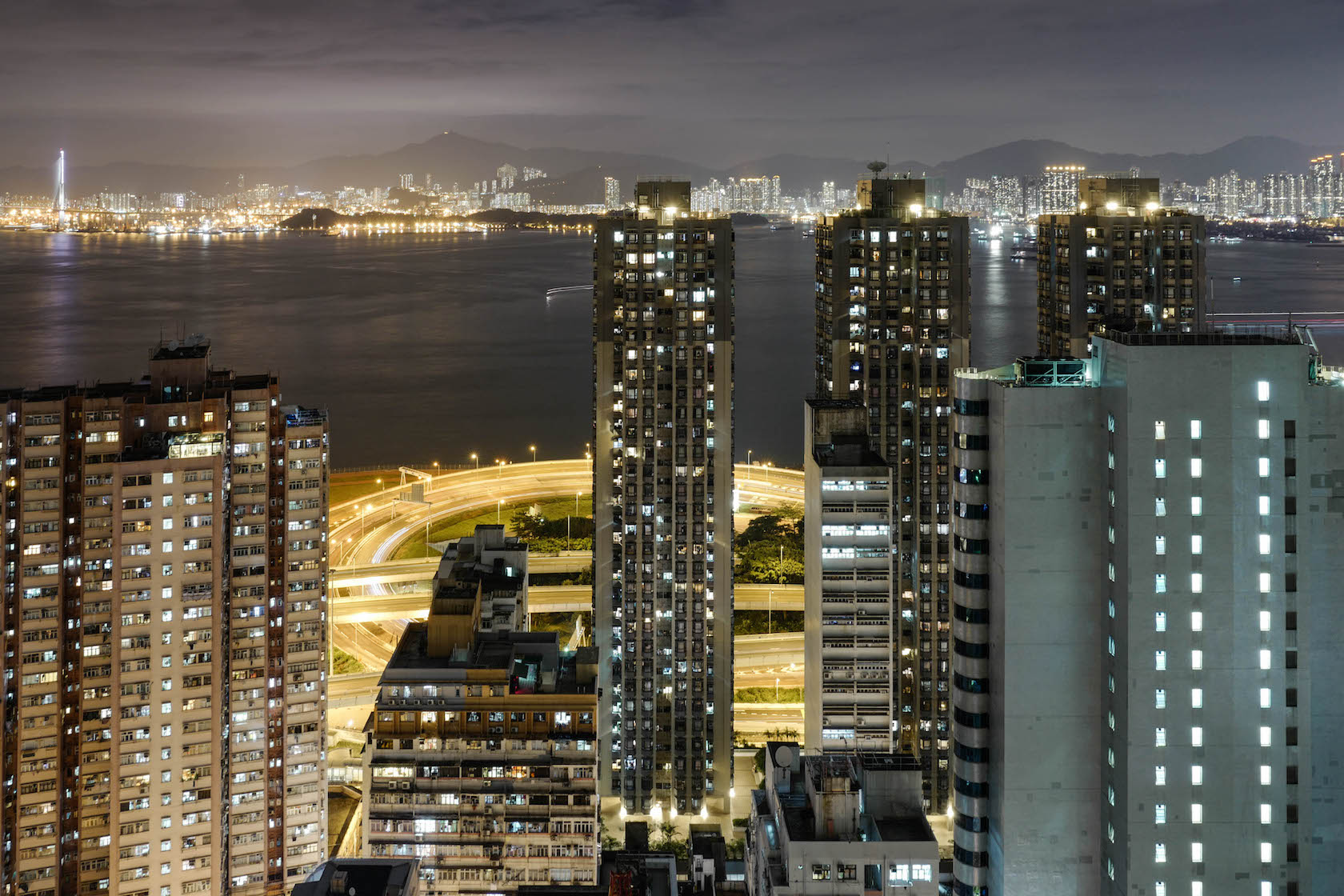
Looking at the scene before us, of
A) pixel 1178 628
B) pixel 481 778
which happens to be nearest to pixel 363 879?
pixel 481 778

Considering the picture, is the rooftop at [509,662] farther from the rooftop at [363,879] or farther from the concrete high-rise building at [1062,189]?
the concrete high-rise building at [1062,189]

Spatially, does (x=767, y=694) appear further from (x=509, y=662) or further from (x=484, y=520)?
(x=484, y=520)

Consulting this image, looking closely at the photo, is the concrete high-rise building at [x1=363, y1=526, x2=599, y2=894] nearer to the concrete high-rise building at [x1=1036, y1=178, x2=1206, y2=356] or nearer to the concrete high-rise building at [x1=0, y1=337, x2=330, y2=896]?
the concrete high-rise building at [x1=0, y1=337, x2=330, y2=896]

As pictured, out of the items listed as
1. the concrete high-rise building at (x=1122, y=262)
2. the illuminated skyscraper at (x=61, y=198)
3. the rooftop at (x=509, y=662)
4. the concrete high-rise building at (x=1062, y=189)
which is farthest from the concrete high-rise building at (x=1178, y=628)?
the illuminated skyscraper at (x=61, y=198)

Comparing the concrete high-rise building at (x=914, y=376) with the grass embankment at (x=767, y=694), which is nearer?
the concrete high-rise building at (x=914, y=376)


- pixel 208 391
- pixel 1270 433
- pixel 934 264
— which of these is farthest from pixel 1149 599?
pixel 208 391

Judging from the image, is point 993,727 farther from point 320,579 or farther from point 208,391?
point 208,391

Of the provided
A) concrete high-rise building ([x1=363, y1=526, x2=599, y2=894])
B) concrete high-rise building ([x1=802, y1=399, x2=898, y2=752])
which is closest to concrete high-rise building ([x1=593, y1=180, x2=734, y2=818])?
concrete high-rise building ([x1=802, y1=399, x2=898, y2=752])
